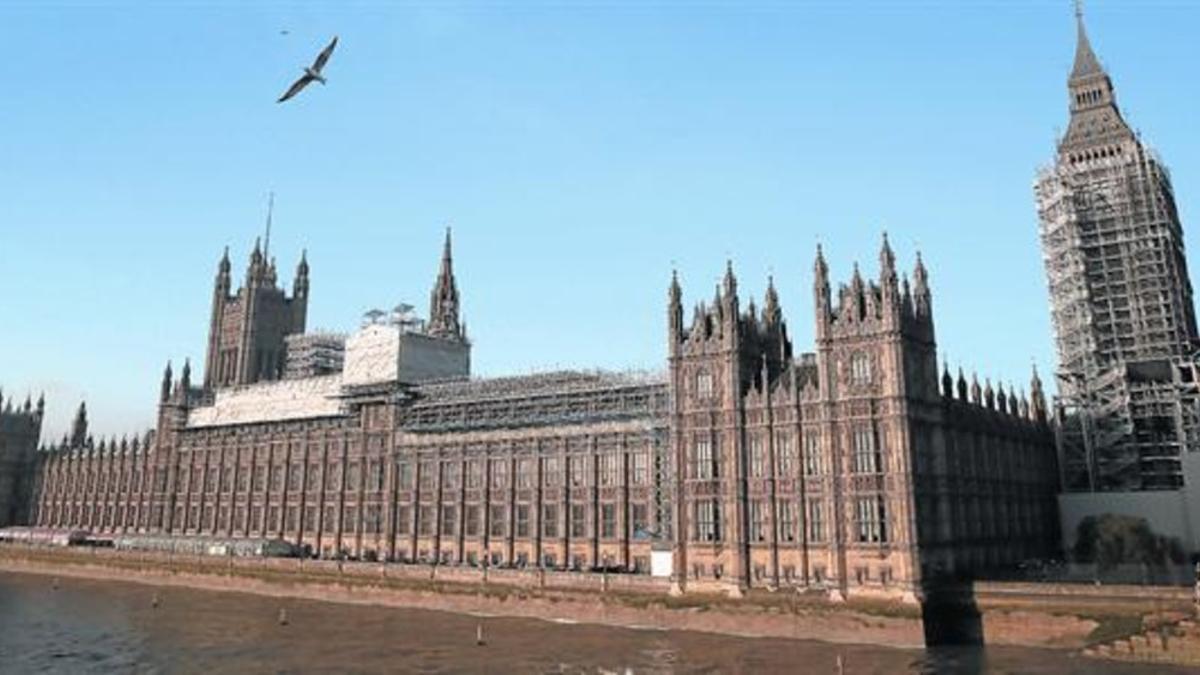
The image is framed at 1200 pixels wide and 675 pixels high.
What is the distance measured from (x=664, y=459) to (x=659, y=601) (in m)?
21.0

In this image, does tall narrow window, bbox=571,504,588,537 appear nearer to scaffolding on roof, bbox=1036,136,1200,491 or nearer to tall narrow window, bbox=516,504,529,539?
tall narrow window, bbox=516,504,529,539

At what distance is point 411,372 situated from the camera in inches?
5497

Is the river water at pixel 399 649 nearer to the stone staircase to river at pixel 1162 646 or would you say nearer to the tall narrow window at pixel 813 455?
the stone staircase to river at pixel 1162 646

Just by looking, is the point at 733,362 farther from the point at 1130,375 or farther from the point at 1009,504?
the point at 1130,375

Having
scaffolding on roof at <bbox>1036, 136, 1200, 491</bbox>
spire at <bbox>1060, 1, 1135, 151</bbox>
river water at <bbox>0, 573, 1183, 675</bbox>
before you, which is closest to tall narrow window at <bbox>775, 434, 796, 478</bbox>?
river water at <bbox>0, 573, 1183, 675</bbox>

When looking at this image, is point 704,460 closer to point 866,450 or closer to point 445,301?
point 866,450

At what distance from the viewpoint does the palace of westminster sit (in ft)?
263

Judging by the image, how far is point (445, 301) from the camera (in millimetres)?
184250

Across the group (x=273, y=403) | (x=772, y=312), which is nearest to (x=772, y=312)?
(x=772, y=312)

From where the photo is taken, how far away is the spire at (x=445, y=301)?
180750 millimetres

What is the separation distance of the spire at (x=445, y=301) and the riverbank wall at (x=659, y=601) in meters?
67.1

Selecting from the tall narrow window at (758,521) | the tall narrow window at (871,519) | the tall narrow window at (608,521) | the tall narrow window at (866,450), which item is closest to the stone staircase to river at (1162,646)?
the tall narrow window at (871,519)

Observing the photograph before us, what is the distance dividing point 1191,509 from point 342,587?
293ft

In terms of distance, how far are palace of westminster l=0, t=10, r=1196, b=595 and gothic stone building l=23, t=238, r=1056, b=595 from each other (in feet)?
0.84
